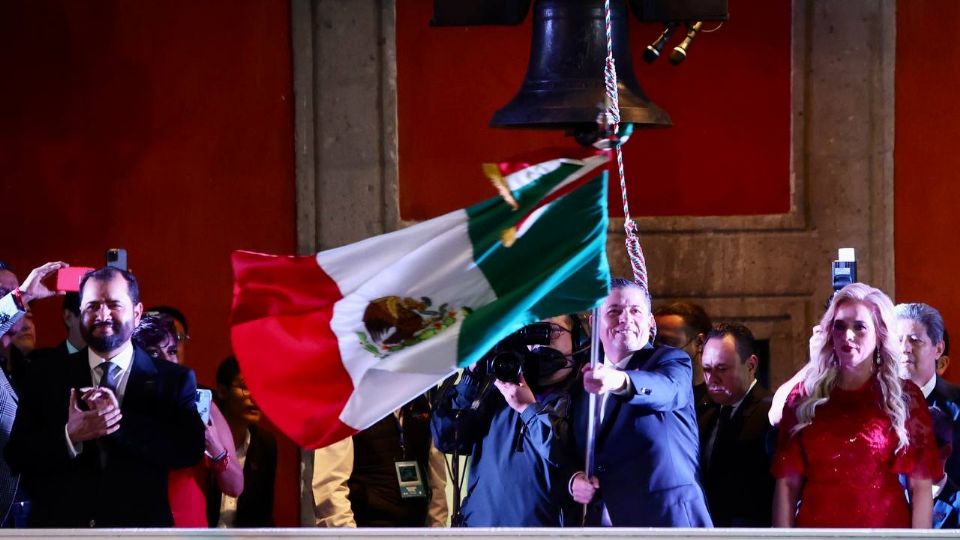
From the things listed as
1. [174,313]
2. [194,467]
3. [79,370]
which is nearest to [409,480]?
[194,467]

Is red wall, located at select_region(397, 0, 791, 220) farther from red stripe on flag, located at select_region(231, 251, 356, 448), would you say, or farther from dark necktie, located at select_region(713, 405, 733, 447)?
red stripe on flag, located at select_region(231, 251, 356, 448)

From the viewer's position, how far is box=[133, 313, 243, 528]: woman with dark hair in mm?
5809

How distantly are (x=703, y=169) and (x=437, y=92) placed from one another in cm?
129

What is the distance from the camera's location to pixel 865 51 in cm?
802

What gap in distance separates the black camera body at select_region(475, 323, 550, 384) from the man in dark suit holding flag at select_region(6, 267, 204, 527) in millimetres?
965

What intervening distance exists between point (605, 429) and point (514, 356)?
39 centimetres

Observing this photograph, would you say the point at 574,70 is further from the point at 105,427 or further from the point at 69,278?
the point at 69,278

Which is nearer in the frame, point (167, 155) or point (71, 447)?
point (71, 447)

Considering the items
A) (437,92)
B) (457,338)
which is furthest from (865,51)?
(457,338)

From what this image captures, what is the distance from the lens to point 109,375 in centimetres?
561

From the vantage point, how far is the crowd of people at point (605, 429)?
17.7ft

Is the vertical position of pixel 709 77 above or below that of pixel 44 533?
above

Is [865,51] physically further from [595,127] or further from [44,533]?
[44,533]

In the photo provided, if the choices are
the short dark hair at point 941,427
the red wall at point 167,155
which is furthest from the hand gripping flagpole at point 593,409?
the red wall at point 167,155
